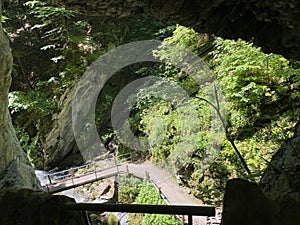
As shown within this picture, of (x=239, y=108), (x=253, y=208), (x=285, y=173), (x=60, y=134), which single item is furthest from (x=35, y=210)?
(x=60, y=134)

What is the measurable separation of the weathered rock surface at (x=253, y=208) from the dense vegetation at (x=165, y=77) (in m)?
2.33

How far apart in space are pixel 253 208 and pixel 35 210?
1.17 metres

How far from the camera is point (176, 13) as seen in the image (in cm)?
360

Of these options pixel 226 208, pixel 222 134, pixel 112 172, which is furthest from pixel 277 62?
pixel 112 172

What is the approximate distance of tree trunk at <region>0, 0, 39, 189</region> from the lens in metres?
4.56

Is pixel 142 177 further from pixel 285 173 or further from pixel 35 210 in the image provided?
pixel 35 210

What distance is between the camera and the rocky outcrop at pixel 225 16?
3279 millimetres

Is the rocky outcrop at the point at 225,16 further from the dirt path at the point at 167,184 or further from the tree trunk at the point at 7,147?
the dirt path at the point at 167,184

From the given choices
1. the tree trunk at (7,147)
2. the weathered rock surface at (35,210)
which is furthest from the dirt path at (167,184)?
the weathered rock surface at (35,210)

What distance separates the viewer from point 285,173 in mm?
2566

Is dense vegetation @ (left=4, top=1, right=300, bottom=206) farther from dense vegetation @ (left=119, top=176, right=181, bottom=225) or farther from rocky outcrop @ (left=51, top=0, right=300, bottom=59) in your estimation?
rocky outcrop @ (left=51, top=0, right=300, bottom=59)

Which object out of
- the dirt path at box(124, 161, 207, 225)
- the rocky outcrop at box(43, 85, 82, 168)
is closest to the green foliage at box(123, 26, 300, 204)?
the dirt path at box(124, 161, 207, 225)

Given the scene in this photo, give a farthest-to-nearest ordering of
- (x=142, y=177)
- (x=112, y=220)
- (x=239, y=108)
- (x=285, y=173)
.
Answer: (x=142, y=177), (x=112, y=220), (x=239, y=108), (x=285, y=173)

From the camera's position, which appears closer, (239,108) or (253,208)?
(253,208)
